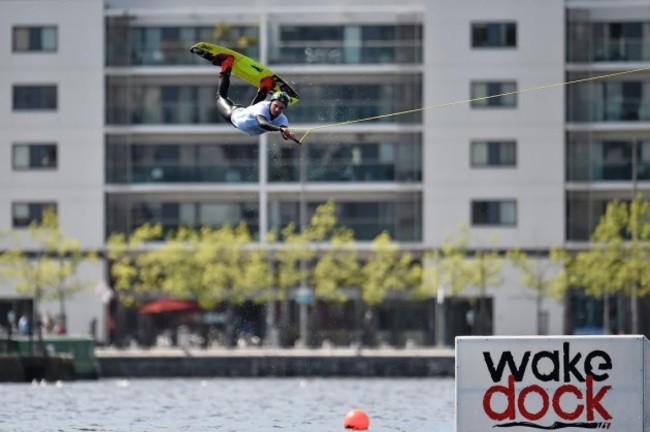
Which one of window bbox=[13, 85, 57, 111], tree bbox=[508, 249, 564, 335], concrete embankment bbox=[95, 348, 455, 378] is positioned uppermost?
window bbox=[13, 85, 57, 111]

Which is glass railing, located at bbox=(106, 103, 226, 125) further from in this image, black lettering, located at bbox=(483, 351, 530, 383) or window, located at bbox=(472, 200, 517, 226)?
black lettering, located at bbox=(483, 351, 530, 383)

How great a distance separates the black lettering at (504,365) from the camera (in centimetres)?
3309

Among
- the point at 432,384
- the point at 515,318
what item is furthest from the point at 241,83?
the point at 432,384

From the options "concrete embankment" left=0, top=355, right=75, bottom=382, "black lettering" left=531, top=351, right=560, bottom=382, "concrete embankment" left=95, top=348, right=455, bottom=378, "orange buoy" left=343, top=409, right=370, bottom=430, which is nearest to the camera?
"black lettering" left=531, top=351, right=560, bottom=382

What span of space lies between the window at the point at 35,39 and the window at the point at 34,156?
5.31 m

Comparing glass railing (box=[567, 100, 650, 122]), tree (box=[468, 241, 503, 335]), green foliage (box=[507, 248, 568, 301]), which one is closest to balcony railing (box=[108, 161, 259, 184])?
tree (box=[468, 241, 503, 335])

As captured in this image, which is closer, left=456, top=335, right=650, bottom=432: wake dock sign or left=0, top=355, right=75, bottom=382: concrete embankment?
left=456, top=335, right=650, bottom=432: wake dock sign

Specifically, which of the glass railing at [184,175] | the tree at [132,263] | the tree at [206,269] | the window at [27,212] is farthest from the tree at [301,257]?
the window at [27,212]

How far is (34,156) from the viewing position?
106 metres

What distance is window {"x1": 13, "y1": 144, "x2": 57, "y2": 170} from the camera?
10569 centimetres

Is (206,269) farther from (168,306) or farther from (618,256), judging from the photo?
(618,256)

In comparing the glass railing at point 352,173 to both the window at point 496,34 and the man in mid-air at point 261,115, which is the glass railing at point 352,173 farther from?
the man in mid-air at point 261,115

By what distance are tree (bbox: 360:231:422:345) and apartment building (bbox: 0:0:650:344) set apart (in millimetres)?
2177

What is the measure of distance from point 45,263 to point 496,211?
24.5 m
